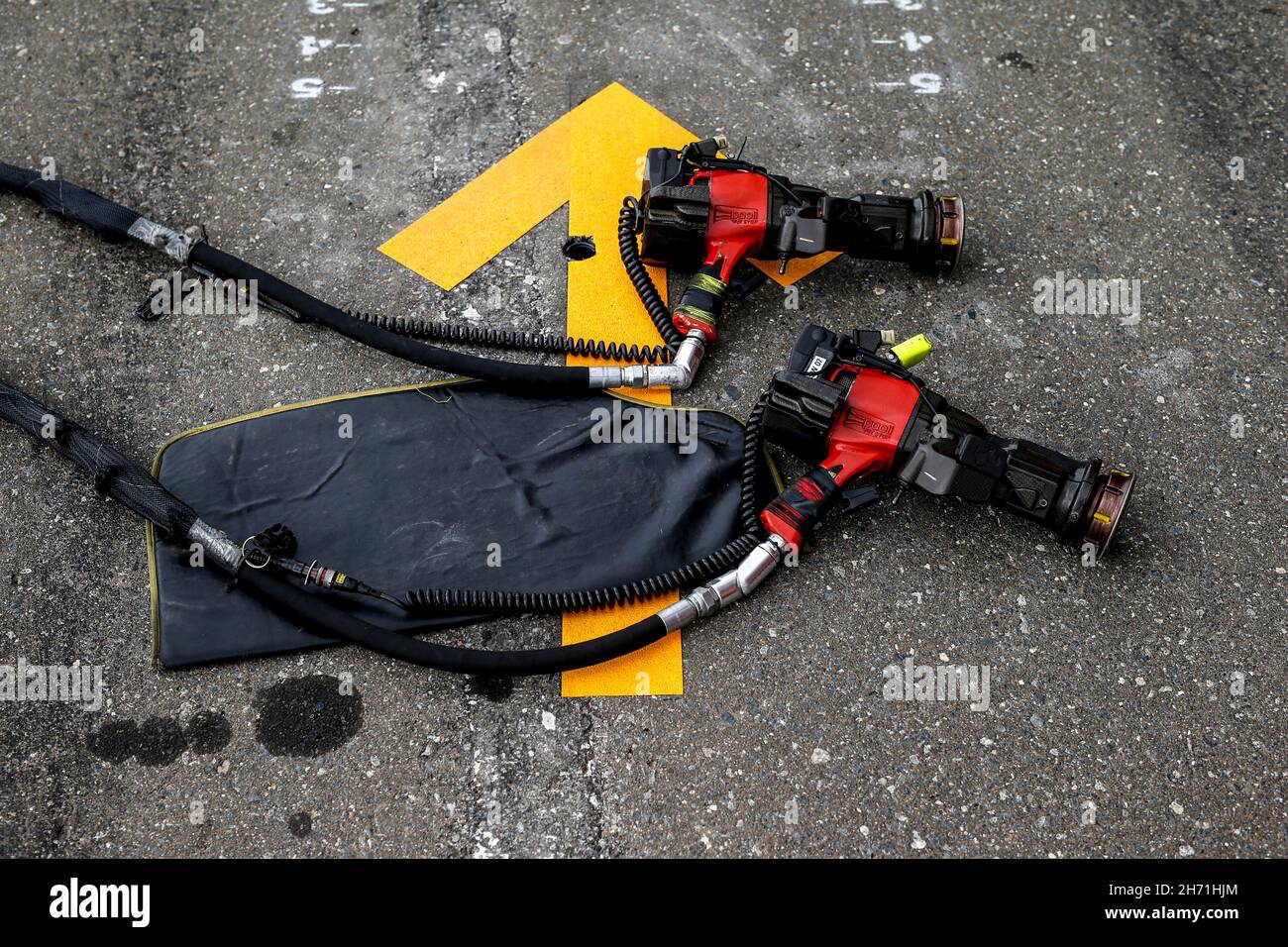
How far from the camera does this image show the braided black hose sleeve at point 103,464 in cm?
333

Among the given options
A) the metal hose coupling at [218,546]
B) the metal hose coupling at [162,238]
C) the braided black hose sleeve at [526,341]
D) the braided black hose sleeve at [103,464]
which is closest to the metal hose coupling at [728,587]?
the braided black hose sleeve at [526,341]

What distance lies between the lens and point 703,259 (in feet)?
12.6

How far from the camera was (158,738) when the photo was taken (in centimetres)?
314

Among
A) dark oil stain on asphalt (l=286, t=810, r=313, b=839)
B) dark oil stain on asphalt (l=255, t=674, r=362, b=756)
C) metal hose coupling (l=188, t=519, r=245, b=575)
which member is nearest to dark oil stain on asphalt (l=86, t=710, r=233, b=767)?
dark oil stain on asphalt (l=255, t=674, r=362, b=756)

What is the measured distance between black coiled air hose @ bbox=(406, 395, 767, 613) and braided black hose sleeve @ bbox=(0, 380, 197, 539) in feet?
2.79

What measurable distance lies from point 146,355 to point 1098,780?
3595mm

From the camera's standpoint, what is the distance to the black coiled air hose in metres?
3.23

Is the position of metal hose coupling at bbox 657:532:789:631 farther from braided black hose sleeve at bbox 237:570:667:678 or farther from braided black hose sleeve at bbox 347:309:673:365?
braided black hose sleeve at bbox 347:309:673:365
